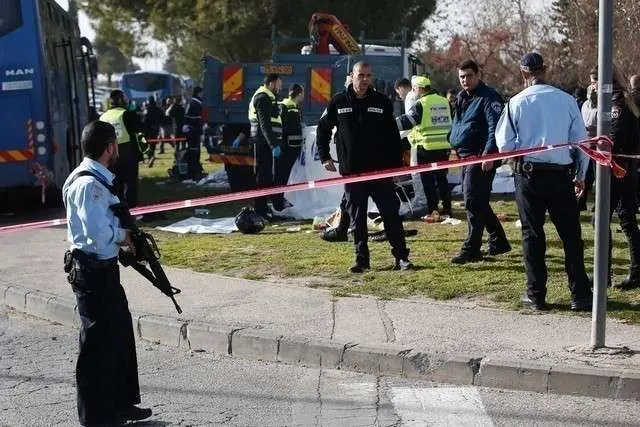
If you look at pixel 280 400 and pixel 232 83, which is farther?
pixel 232 83

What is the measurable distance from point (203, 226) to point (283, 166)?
1.86m

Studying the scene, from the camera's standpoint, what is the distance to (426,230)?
12828 millimetres

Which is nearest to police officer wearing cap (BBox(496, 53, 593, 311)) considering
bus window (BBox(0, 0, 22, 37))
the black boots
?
the black boots

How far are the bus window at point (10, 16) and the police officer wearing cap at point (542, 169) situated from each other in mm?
9142

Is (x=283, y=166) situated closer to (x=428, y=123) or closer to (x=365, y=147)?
(x=428, y=123)

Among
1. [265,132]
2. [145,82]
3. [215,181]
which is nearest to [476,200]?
[265,132]

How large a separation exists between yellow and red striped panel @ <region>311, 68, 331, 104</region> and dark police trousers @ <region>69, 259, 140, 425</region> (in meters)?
14.3

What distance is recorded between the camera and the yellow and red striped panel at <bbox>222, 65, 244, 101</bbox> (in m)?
20.5

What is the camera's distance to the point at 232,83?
67.4ft

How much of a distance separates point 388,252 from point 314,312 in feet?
9.43

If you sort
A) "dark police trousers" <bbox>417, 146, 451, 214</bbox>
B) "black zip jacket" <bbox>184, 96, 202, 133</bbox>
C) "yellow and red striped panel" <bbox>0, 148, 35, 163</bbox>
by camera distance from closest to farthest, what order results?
"dark police trousers" <bbox>417, 146, 451, 214</bbox> < "yellow and red striped panel" <bbox>0, 148, 35, 163</bbox> < "black zip jacket" <bbox>184, 96, 202, 133</bbox>

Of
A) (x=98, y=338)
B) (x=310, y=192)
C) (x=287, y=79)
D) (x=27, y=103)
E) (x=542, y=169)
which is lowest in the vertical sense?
(x=310, y=192)

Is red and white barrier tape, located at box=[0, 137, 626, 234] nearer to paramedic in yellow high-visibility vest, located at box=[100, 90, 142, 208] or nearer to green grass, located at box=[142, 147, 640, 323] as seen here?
green grass, located at box=[142, 147, 640, 323]

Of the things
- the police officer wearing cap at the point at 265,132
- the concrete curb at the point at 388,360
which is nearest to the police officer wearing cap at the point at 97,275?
the concrete curb at the point at 388,360
